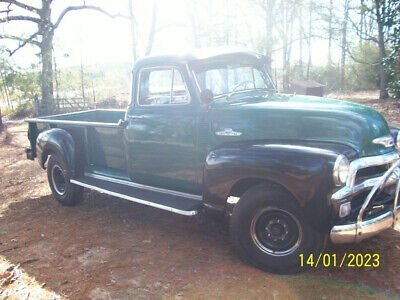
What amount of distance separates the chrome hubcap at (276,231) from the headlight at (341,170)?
0.48 meters

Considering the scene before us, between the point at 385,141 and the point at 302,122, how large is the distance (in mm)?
758

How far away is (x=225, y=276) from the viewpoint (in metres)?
3.11

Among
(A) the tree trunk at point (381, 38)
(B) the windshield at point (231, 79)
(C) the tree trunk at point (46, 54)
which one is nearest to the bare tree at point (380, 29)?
(A) the tree trunk at point (381, 38)

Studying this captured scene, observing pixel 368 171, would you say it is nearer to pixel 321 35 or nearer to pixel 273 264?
pixel 273 264

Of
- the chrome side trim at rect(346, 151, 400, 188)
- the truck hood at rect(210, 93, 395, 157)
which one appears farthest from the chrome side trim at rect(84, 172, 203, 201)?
the chrome side trim at rect(346, 151, 400, 188)

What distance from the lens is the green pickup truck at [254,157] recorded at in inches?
109

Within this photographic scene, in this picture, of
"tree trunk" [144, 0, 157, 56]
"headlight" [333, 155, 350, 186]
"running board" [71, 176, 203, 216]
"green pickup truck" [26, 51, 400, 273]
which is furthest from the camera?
"tree trunk" [144, 0, 157, 56]

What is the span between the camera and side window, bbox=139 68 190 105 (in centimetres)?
383

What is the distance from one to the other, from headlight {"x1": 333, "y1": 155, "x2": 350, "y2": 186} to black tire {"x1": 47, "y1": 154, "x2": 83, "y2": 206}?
373 centimetres

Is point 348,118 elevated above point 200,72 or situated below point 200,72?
below

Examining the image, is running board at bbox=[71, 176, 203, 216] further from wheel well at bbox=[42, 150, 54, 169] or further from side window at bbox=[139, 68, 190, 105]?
side window at bbox=[139, 68, 190, 105]

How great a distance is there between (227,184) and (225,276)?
817 millimetres

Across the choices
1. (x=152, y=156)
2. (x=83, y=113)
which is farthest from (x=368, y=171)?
(x=83, y=113)

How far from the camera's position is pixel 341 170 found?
8.78 feet
